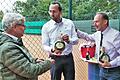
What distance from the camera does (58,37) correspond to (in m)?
3.92

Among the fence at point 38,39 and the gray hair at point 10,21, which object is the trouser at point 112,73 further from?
the gray hair at point 10,21

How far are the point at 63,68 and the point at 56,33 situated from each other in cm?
48

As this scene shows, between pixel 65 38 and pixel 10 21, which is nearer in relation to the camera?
pixel 10 21

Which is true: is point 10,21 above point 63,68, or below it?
above

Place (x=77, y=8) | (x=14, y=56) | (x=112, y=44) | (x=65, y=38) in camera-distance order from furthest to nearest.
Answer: (x=77, y=8), (x=65, y=38), (x=112, y=44), (x=14, y=56)

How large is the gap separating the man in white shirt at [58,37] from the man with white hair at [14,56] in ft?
4.23

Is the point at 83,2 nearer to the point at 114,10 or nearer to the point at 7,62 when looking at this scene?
the point at 114,10

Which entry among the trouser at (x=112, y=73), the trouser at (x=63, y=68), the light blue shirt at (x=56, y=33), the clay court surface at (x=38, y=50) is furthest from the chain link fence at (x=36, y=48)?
the trouser at (x=112, y=73)

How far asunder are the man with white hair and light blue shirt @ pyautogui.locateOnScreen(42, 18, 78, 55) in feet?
4.32

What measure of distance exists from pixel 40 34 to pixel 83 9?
85 centimetres

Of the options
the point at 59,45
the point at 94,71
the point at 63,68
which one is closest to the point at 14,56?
the point at 59,45

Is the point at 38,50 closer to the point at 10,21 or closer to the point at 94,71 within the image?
the point at 94,71

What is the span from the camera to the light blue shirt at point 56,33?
155 inches

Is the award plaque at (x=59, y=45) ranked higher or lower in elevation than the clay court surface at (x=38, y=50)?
higher
